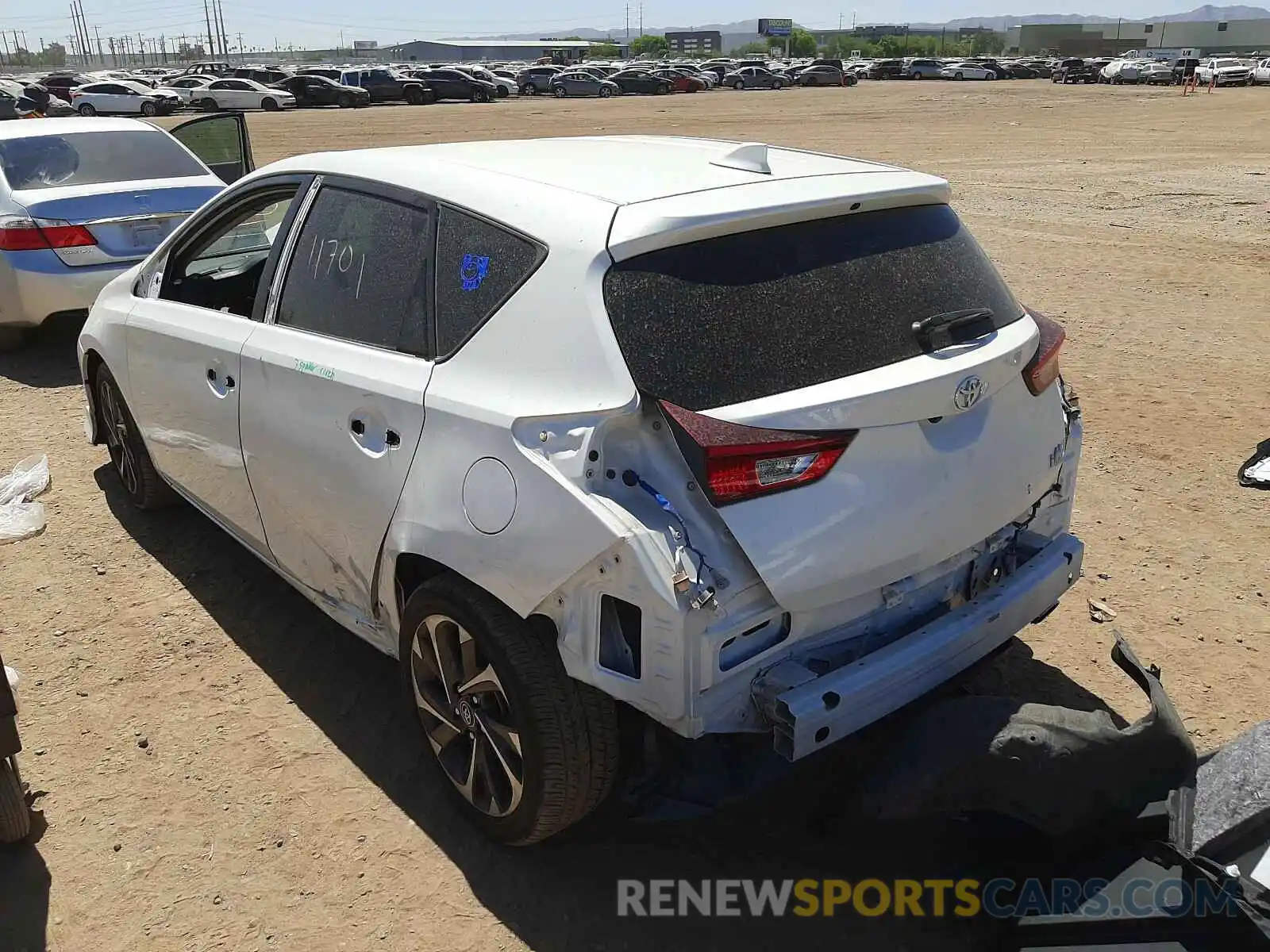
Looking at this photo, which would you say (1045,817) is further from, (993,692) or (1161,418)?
(1161,418)

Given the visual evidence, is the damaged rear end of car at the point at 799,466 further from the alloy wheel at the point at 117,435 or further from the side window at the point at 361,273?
the alloy wheel at the point at 117,435

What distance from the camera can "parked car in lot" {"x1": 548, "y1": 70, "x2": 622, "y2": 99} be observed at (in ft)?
177

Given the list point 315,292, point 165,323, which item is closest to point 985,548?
point 315,292

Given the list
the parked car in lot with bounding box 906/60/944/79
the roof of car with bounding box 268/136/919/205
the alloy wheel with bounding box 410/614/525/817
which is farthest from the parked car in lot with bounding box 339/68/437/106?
the alloy wheel with bounding box 410/614/525/817

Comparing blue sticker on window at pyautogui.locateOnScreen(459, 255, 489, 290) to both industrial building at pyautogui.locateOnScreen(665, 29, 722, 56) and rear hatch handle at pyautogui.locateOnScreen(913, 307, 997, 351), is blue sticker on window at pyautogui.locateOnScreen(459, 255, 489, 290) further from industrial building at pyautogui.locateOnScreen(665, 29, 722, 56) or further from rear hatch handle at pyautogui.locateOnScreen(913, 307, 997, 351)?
industrial building at pyautogui.locateOnScreen(665, 29, 722, 56)

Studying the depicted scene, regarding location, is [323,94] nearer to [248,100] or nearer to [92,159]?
[248,100]

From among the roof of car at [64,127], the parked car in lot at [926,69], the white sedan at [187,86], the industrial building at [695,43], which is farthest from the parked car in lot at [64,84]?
the industrial building at [695,43]

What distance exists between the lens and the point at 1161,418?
20.3ft

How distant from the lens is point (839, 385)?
2.54 meters

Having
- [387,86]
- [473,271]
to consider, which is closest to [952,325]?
[473,271]

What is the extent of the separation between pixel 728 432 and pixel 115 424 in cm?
372

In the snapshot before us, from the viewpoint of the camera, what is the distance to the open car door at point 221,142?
28.6 ft

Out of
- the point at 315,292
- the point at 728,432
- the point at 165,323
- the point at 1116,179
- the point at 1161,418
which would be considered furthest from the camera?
the point at 1116,179

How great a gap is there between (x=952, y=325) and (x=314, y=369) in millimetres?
1898
